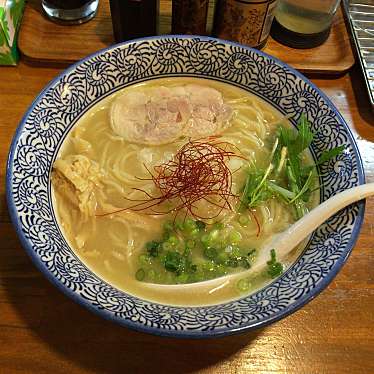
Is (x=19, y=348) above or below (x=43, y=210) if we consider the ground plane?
below

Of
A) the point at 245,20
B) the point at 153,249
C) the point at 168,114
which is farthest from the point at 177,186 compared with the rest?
the point at 245,20

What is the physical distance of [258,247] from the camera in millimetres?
1727

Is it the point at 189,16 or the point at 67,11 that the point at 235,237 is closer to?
the point at 189,16

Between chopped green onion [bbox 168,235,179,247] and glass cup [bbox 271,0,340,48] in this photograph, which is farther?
glass cup [bbox 271,0,340,48]

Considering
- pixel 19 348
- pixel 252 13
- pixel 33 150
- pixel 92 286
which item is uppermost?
pixel 252 13

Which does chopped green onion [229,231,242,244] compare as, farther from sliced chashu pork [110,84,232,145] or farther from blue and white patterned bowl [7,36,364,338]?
sliced chashu pork [110,84,232,145]

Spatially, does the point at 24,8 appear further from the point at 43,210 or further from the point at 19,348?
the point at 19,348

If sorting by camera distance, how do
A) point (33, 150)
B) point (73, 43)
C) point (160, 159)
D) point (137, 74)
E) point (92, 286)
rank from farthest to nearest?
1. point (73, 43)
2. point (137, 74)
3. point (160, 159)
4. point (33, 150)
5. point (92, 286)

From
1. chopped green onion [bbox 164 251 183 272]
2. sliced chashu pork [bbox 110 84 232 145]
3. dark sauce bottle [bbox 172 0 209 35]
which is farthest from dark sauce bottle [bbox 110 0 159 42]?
chopped green onion [bbox 164 251 183 272]

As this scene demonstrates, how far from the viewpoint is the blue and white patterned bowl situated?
4.43 feet

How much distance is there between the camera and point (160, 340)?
159 centimetres

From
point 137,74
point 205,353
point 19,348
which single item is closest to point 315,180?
point 205,353

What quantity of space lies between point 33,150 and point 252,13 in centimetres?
129

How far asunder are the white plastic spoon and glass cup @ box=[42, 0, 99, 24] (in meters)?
1.77
